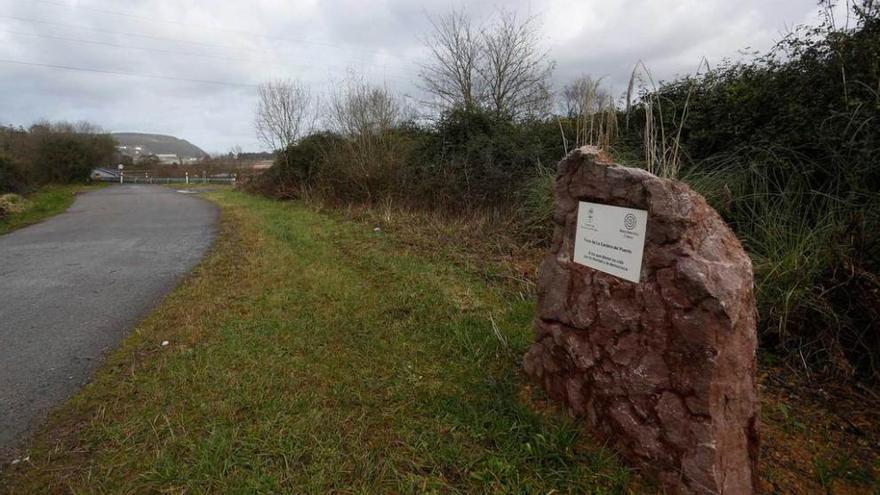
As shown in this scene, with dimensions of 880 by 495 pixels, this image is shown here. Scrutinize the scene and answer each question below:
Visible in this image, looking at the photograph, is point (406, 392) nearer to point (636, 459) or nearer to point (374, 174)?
point (636, 459)

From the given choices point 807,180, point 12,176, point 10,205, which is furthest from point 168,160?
point 807,180

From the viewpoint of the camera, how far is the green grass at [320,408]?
6.73 feet

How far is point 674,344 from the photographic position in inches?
73.5

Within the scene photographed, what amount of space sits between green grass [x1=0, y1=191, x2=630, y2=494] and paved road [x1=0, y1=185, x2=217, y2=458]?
235 millimetres

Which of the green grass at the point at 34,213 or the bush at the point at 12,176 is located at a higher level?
the bush at the point at 12,176

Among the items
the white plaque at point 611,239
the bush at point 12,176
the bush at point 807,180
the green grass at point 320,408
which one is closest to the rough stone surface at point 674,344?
the white plaque at point 611,239

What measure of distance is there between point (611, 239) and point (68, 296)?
230 inches

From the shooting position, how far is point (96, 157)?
32.0m

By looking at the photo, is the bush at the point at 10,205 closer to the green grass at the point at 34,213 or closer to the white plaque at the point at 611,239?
the green grass at the point at 34,213

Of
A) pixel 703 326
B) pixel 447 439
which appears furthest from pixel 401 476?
pixel 703 326

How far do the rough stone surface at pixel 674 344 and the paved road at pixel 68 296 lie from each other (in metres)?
3.28

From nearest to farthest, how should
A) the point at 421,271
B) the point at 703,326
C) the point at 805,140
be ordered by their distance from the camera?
1. the point at 703,326
2. the point at 805,140
3. the point at 421,271

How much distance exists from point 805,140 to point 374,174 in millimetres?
8552

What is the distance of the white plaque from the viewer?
1.98 metres
